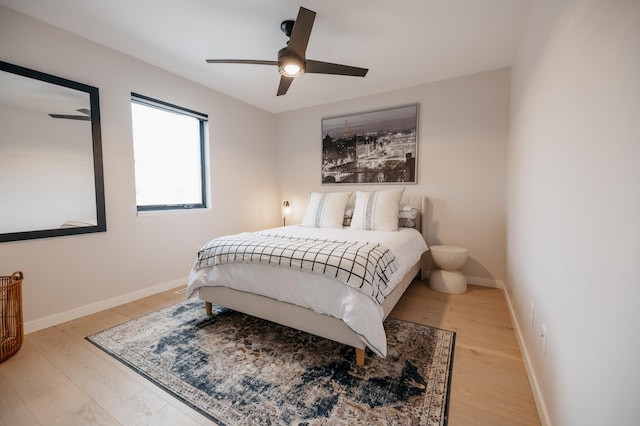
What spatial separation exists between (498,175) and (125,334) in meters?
3.89

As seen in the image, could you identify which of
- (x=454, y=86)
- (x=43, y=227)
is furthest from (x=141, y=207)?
(x=454, y=86)

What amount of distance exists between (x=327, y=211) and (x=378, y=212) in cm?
65

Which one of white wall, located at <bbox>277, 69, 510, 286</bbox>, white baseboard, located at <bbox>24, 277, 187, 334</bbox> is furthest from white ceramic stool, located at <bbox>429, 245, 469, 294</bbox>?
white baseboard, located at <bbox>24, 277, 187, 334</bbox>

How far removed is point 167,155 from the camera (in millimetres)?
3045

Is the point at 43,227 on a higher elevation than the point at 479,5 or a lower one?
lower

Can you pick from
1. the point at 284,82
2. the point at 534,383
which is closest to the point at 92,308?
the point at 284,82

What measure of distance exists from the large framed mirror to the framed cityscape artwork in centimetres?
272

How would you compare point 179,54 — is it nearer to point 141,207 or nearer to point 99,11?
point 99,11

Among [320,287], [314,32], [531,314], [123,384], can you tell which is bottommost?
[123,384]

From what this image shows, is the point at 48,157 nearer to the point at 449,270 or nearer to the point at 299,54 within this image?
Result: the point at 299,54

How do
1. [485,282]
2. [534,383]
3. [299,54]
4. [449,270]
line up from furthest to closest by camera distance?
[485,282] → [449,270] → [299,54] → [534,383]

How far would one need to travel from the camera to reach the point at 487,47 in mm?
2393

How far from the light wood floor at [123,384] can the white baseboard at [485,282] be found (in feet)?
2.81

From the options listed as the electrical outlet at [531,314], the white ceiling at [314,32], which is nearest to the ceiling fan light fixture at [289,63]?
the white ceiling at [314,32]
